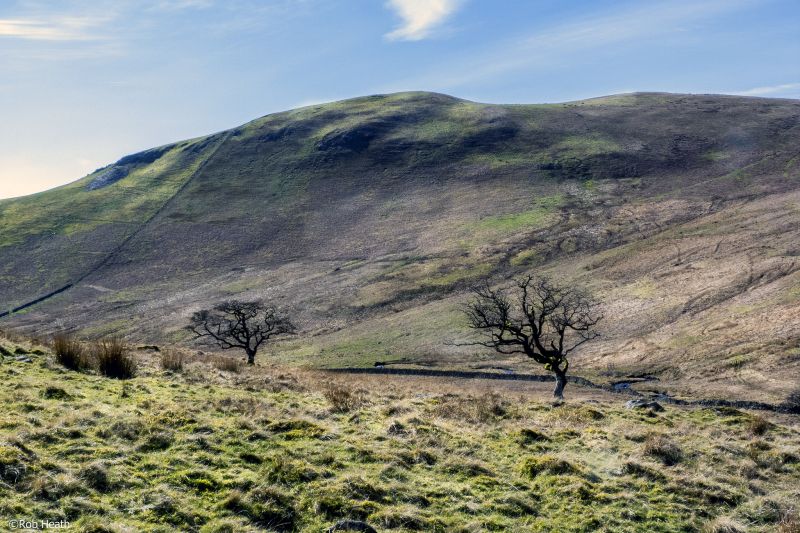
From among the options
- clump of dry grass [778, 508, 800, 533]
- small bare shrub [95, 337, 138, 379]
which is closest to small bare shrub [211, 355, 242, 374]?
small bare shrub [95, 337, 138, 379]

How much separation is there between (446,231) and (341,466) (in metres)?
94.5

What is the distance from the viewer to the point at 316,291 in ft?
291

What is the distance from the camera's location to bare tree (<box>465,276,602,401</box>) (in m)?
35.6

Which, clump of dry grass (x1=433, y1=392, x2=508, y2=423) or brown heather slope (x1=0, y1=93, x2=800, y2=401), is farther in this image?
brown heather slope (x1=0, y1=93, x2=800, y2=401)

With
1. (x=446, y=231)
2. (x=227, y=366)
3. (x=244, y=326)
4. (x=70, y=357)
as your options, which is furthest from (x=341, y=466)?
(x=446, y=231)

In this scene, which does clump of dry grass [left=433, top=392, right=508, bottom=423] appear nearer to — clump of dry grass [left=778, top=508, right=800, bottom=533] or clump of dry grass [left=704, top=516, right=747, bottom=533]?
clump of dry grass [left=704, top=516, right=747, bottom=533]

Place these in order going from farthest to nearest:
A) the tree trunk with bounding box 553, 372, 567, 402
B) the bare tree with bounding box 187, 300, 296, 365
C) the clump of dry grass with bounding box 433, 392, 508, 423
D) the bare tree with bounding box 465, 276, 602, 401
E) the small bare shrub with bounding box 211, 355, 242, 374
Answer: the bare tree with bounding box 187, 300, 296, 365 → the bare tree with bounding box 465, 276, 602, 401 → the tree trunk with bounding box 553, 372, 567, 402 → the small bare shrub with bounding box 211, 355, 242, 374 → the clump of dry grass with bounding box 433, 392, 508, 423

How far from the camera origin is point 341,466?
45.5ft

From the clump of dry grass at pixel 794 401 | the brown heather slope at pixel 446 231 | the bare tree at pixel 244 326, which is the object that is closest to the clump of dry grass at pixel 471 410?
the clump of dry grass at pixel 794 401

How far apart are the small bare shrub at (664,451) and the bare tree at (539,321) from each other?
14.3 meters

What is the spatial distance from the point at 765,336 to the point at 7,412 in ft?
166

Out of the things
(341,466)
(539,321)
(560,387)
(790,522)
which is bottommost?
(560,387)

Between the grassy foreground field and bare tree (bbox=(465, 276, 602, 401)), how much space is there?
13830 millimetres

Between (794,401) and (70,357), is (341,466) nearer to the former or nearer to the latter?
(70,357)
